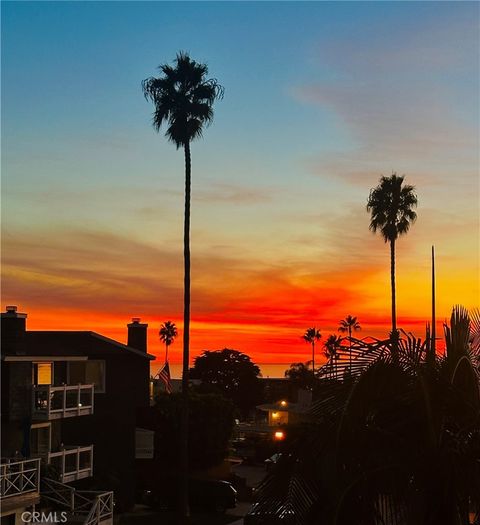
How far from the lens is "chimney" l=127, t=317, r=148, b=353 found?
136ft

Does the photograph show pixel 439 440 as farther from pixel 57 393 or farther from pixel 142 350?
pixel 142 350

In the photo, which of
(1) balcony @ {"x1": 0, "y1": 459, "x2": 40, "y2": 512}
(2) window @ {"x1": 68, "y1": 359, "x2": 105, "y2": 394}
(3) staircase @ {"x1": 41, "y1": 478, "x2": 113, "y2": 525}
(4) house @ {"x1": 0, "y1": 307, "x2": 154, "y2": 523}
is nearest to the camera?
(1) balcony @ {"x1": 0, "y1": 459, "x2": 40, "y2": 512}

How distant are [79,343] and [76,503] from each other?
1011 centimetres

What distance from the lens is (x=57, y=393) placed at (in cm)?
3144

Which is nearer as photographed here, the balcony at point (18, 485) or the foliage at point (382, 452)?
the foliage at point (382, 452)

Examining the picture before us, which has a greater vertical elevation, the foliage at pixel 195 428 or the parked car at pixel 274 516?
the parked car at pixel 274 516

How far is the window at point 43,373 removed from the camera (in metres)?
32.0

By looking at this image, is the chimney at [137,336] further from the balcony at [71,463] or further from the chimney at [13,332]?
the chimney at [13,332]

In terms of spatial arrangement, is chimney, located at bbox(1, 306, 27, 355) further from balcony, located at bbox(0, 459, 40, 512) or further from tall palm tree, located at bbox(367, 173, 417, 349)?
tall palm tree, located at bbox(367, 173, 417, 349)

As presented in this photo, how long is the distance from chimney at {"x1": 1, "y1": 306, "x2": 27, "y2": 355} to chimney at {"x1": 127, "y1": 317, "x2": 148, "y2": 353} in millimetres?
12285

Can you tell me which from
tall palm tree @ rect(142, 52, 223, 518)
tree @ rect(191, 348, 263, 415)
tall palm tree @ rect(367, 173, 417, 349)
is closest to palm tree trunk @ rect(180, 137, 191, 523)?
tall palm tree @ rect(142, 52, 223, 518)

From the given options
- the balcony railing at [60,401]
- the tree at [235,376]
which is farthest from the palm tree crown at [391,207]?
the tree at [235,376]

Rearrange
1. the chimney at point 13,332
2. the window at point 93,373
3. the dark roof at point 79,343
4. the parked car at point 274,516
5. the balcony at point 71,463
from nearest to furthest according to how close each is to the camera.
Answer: the parked car at point 274,516 < the chimney at point 13,332 < the balcony at point 71,463 < the dark roof at point 79,343 < the window at point 93,373

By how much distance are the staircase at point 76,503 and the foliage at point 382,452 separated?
2180 centimetres
